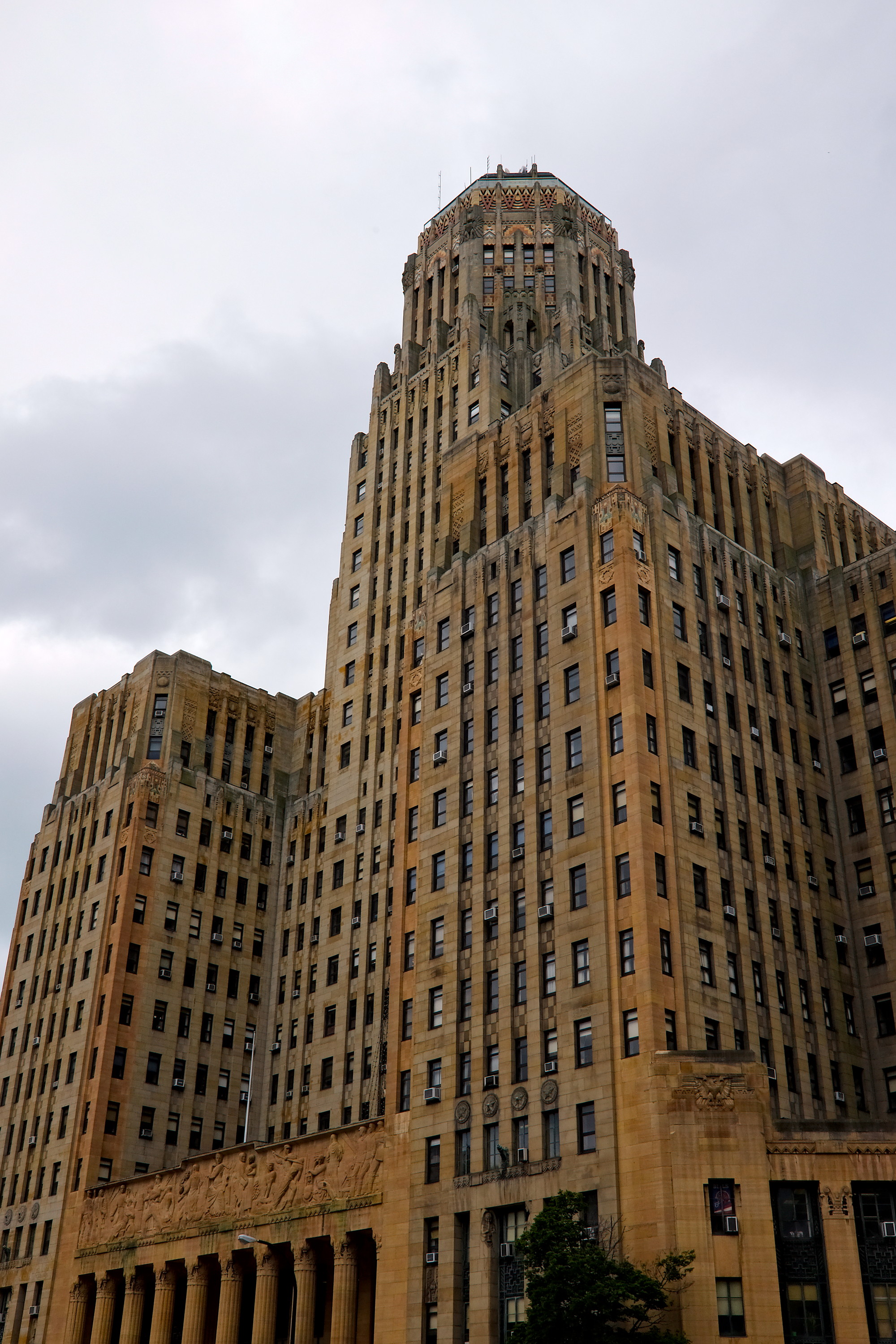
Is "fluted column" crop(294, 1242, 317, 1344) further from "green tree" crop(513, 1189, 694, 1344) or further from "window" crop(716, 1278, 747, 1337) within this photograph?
"window" crop(716, 1278, 747, 1337)

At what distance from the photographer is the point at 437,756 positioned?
78875mm

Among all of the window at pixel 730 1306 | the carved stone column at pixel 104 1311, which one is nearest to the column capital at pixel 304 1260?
the carved stone column at pixel 104 1311

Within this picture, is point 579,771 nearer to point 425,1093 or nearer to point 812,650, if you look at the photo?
point 425,1093

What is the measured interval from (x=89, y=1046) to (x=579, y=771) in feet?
151

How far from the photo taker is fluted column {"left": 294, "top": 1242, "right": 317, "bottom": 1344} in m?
71.4

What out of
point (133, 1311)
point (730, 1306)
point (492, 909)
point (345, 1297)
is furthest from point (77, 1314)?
point (730, 1306)

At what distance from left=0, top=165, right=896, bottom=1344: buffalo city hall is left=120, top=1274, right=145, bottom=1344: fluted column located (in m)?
0.28

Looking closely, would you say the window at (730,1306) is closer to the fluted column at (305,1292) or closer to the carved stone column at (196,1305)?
the fluted column at (305,1292)

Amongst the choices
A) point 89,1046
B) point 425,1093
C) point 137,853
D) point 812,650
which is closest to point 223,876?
point 137,853

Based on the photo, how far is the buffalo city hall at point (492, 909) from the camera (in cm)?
6088

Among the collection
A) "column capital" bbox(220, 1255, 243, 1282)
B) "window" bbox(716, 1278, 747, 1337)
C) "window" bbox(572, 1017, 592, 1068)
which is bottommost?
"window" bbox(716, 1278, 747, 1337)

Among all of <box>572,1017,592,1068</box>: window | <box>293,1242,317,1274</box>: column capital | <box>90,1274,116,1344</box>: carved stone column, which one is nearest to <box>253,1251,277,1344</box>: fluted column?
<box>293,1242,317,1274</box>: column capital

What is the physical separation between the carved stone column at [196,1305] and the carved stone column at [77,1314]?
1077 cm

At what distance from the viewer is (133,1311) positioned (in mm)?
83438
